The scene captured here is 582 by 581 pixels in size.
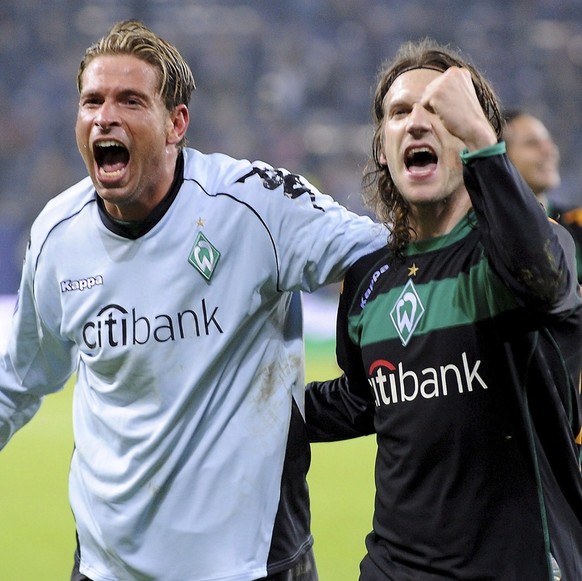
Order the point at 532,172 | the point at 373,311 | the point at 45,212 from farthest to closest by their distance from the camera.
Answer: the point at 532,172, the point at 45,212, the point at 373,311

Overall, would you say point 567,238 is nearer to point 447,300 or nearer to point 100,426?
point 447,300

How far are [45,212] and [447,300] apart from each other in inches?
→ 45.1

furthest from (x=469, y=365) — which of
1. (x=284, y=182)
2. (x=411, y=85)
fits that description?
(x=284, y=182)

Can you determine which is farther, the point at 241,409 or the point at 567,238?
the point at 241,409

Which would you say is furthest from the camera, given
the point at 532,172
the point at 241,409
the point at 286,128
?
the point at 286,128

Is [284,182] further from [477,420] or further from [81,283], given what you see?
[477,420]

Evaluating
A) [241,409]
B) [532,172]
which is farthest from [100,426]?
[532,172]

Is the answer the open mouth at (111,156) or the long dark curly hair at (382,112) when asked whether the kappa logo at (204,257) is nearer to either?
the open mouth at (111,156)

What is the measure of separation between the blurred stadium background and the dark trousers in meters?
9.42

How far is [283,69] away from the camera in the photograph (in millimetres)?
14180

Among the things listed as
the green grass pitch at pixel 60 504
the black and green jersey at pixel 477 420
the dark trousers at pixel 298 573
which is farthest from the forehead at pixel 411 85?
the green grass pitch at pixel 60 504

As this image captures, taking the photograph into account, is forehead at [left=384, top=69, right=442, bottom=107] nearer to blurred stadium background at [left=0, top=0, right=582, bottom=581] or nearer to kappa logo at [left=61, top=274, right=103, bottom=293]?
kappa logo at [left=61, top=274, right=103, bottom=293]

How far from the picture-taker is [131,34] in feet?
8.96

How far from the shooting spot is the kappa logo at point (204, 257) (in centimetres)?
263
